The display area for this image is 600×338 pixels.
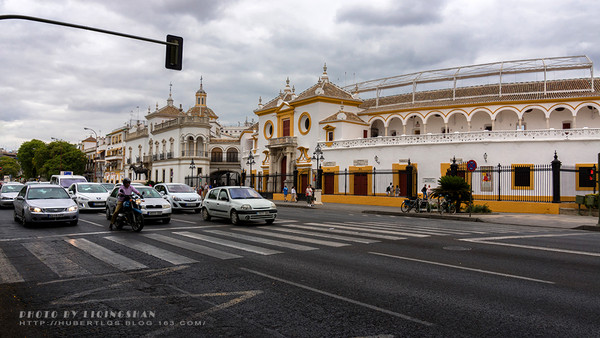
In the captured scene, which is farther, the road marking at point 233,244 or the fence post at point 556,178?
the fence post at point 556,178

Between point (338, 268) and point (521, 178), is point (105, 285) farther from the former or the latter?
point (521, 178)

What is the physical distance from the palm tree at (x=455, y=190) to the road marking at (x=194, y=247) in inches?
661

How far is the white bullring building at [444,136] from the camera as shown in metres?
29.2

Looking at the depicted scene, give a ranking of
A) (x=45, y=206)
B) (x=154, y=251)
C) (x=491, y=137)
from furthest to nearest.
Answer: (x=491, y=137) < (x=45, y=206) < (x=154, y=251)

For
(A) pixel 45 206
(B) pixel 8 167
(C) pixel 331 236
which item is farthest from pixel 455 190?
(B) pixel 8 167

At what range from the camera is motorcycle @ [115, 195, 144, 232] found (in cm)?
1284

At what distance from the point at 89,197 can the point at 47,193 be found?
5718 mm

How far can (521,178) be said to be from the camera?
29.8 metres

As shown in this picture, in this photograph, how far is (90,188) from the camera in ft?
71.4

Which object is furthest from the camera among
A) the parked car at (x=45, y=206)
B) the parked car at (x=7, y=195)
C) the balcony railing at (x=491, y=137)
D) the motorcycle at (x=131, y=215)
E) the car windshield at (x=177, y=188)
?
the balcony railing at (x=491, y=137)

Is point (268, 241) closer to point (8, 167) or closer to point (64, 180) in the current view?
point (64, 180)

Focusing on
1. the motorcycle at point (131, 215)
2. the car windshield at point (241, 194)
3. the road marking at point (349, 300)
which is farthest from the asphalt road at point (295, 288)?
the car windshield at point (241, 194)

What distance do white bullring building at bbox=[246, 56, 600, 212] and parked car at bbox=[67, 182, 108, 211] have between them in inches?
741

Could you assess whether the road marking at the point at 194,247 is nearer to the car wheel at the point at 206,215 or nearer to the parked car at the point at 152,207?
the parked car at the point at 152,207
